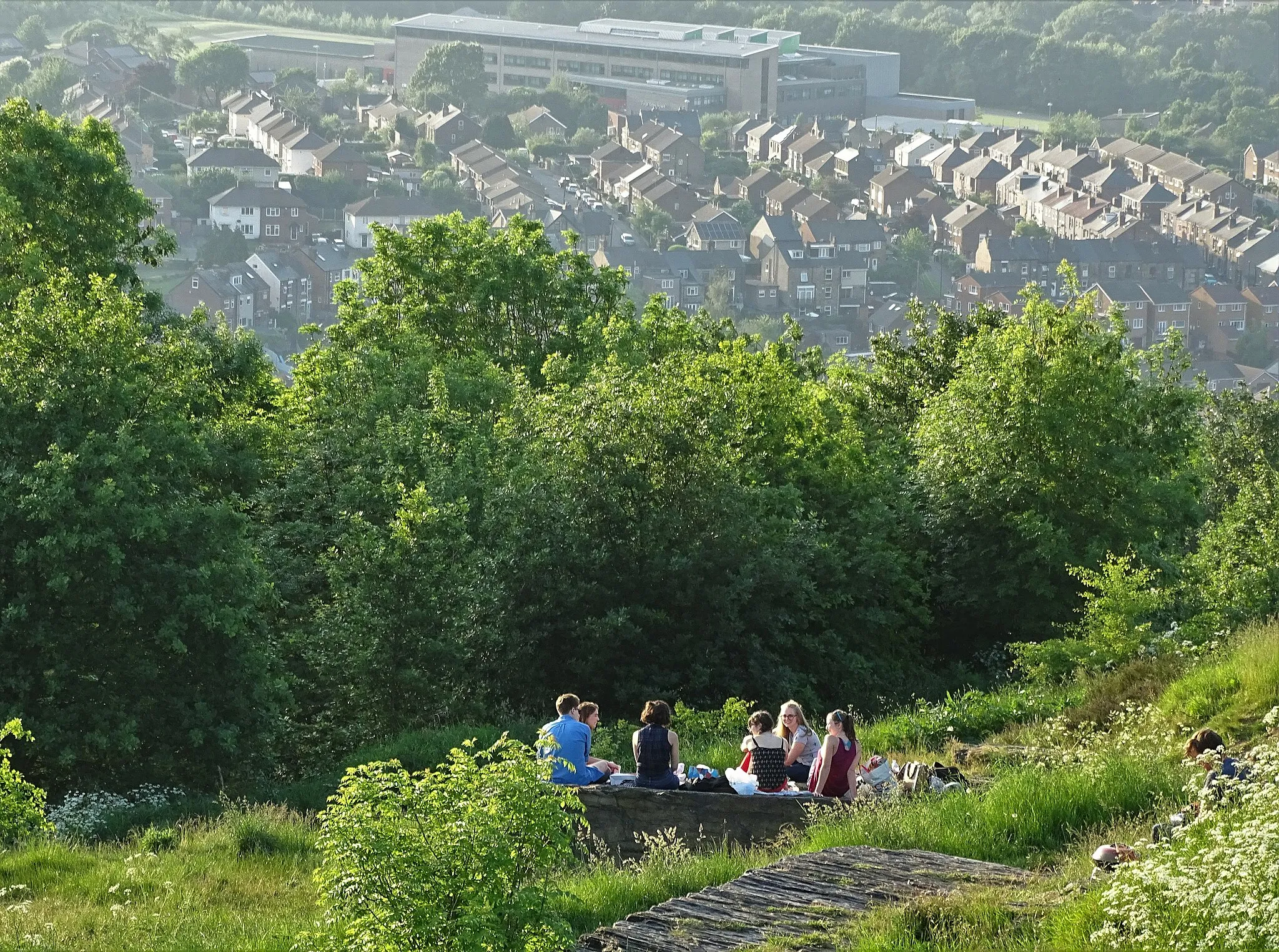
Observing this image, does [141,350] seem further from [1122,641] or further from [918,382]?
[918,382]


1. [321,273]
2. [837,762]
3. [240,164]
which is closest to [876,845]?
[837,762]

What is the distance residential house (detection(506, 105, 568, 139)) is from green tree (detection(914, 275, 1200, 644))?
146 metres

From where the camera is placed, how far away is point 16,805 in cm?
1043

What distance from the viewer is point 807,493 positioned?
21.5 m

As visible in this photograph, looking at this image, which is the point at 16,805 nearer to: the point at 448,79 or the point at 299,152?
the point at 299,152

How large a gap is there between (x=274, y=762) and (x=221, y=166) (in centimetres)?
13082

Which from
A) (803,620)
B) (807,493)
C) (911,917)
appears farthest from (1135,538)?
(911,917)

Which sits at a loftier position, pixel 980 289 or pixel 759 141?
pixel 759 141

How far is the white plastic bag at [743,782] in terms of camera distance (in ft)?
36.3

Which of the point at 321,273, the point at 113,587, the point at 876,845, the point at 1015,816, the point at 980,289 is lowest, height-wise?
the point at 980,289

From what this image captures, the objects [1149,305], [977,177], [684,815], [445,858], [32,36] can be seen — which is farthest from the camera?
[32,36]

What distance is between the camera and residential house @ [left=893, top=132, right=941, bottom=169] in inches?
6496

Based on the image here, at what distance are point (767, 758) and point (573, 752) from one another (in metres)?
1.32

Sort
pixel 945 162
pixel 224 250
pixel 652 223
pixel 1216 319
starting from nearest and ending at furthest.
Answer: pixel 224 250
pixel 1216 319
pixel 652 223
pixel 945 162
